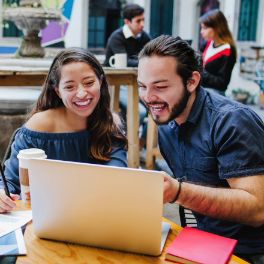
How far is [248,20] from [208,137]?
7.78 m

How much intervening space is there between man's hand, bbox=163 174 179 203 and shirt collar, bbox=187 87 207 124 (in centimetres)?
39

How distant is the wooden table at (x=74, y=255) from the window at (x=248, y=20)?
8.10 metres

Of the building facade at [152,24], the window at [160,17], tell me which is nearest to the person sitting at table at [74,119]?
the building facade at [152,24]

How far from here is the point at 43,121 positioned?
5.69 ft

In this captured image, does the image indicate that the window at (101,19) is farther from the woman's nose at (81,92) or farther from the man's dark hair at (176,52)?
the man's dark hair at (176,52)

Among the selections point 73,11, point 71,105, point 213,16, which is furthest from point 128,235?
point 73,11

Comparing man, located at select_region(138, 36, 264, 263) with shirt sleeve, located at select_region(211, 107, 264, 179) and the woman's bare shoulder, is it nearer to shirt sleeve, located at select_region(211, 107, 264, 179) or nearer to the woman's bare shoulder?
shirt sleeve, located at select_region(211, 107, 264, 179)

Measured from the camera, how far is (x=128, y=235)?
38.0 inches

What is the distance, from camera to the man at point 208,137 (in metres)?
1.26

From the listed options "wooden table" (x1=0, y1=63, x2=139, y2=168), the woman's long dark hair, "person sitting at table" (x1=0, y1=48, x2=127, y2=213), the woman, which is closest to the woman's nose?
"person sitting at table" (x1=0, y1=48, x2=127, y2=213)

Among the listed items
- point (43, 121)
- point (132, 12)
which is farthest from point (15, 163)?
point (132, 12)

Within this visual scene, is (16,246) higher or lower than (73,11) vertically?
lower

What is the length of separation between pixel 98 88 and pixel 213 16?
2.19m

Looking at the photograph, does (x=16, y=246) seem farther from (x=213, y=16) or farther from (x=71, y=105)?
(x=213, y=16)
